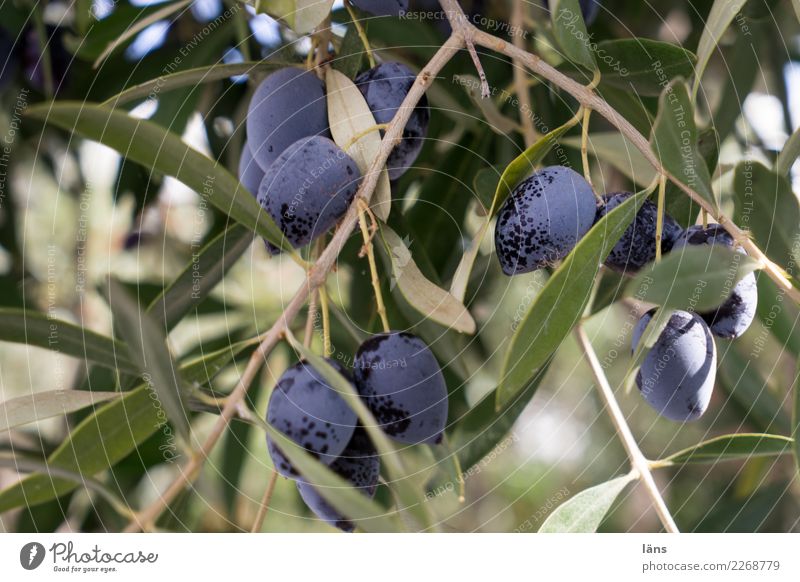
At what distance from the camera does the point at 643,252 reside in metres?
0.46

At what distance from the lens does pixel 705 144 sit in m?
0.56

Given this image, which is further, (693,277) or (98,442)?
(98,442)

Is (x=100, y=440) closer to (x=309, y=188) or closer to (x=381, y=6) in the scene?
(x=309, y=188)

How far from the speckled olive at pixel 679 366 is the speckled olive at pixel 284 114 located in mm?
246

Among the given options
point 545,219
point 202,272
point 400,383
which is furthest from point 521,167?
point 202,272

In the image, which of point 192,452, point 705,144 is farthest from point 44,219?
point 705,144

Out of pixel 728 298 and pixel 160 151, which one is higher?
pixel 160 151

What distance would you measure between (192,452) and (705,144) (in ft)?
1.35

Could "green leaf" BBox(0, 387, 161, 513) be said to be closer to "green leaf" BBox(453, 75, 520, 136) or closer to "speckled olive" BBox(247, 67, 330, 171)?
"speckled olive" BBox(247, 67, 330, 171)

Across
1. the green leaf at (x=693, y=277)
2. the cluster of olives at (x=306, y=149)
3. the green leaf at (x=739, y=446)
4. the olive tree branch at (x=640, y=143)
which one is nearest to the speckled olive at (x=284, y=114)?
the cluster of olives at (x=306, y=149)

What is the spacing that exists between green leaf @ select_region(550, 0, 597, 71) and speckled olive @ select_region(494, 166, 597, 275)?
8 centimetres

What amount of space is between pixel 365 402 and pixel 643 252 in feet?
0.62
